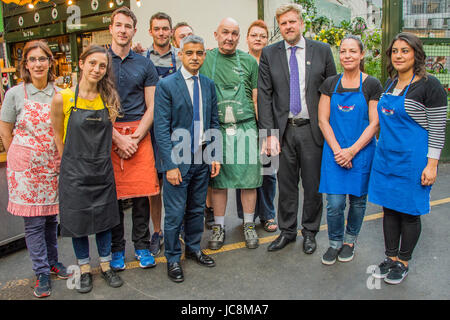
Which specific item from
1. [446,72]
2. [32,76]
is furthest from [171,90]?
[446,72]

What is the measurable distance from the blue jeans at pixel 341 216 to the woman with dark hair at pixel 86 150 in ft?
6.42

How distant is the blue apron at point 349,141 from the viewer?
3451mm

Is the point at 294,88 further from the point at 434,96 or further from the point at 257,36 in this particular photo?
the point at 257,36

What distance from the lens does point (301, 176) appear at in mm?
3906

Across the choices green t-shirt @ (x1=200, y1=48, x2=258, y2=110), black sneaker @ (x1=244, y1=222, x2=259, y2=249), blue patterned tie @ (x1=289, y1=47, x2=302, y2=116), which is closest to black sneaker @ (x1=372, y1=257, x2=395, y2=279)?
black sneaker @ (x1=244, y1=222, x2=259, y2=249)

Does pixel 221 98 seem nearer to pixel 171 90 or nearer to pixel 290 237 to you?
pixel 171 90

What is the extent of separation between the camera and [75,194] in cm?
312

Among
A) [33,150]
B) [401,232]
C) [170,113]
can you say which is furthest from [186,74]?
[401,232]

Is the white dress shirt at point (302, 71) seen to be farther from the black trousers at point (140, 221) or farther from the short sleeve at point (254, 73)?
the black trousers at point (140, 221)

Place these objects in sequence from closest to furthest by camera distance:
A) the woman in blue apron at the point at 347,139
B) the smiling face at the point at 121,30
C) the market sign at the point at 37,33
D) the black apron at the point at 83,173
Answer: the black apron at the point at 83,173, the woman in blue apron at the point at 347,139, the smiling face at the point at 121,30, the market sign at the point at 37,33

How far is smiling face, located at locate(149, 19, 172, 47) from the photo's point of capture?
421cm

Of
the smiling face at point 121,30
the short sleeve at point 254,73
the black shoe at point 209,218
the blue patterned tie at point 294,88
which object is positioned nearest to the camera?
the smiling face at point 121,30

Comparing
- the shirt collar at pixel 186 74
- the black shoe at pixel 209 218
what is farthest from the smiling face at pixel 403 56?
the black shoe at pixel 209 218

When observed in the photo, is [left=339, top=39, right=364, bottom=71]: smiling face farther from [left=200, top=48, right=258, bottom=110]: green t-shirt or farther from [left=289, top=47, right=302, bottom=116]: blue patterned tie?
[left=200, top=48, right=258, bottom=110]: green t-shirt
